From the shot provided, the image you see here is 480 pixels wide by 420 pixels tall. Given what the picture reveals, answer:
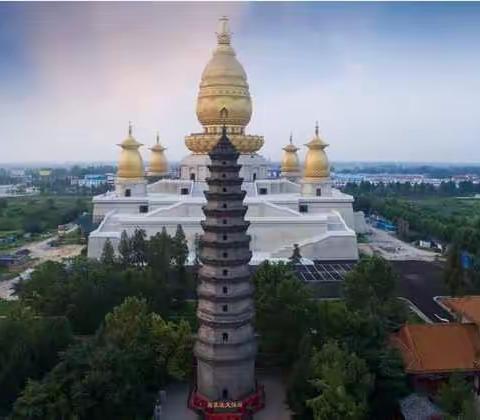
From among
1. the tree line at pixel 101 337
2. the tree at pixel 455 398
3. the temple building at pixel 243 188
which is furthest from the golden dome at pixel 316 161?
the tree at pixel 455 398

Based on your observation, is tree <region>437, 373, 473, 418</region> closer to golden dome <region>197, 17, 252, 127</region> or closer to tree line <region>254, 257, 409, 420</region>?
tree line <region>254, 257, 409, 420</region>

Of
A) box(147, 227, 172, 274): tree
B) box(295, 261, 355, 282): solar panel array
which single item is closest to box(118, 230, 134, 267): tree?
box(147, 227, 172, 274): tree

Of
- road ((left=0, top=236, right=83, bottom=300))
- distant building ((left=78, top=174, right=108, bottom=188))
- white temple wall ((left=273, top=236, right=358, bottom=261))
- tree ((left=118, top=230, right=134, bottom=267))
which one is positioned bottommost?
road ((left=0, top=236, right=83, bottom=300))

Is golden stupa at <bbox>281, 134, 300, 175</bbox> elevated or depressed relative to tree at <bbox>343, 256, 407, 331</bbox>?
elevated

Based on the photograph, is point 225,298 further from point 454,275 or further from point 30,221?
point 30,221

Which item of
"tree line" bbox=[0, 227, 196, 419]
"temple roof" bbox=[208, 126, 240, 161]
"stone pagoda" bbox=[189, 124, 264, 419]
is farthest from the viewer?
"temple roof" bbox=[208, 126, 240, 161]

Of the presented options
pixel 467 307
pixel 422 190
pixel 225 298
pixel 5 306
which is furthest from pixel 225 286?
pixel 422 190

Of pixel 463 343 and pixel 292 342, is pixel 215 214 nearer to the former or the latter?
pixel 292 342

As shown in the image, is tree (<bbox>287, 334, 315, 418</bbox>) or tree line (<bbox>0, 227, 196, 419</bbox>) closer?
tree line (<bbox>0, 227, 196, 419</bbox>)
